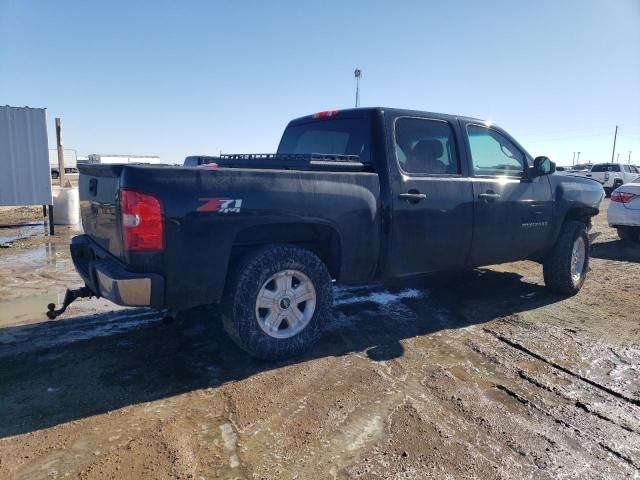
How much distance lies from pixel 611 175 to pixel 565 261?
2401 centimetres

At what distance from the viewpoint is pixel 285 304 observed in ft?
12.0

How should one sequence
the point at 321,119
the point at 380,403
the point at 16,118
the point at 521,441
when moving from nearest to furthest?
1. the point at 521,441
2. the point at 380,403
3. the point at 321,119
4. the point at 16,118

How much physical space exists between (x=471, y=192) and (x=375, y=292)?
5.88 feet

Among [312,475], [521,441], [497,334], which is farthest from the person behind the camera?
[497,334]

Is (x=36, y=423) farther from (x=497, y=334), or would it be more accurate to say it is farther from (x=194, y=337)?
(x=497, y=334)

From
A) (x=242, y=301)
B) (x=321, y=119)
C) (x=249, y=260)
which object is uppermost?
(x=321, y=119)

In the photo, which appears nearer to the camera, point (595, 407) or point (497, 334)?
point (595, 407)

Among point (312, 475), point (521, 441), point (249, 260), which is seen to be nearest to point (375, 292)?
point (249, 260)

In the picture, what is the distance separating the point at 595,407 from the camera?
311cm

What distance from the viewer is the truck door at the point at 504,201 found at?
15.7 feet

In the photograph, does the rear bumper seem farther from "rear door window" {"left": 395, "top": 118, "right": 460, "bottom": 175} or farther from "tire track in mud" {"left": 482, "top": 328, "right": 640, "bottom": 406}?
"tire track in mud" {"left": 482, "top": 328, "right": 640, "bottom": 406}

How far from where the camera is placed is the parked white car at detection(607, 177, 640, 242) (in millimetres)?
9281

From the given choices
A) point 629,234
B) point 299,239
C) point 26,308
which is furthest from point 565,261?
point 26,308

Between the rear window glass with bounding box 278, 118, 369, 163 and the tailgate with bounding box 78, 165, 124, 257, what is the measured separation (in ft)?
6.91
